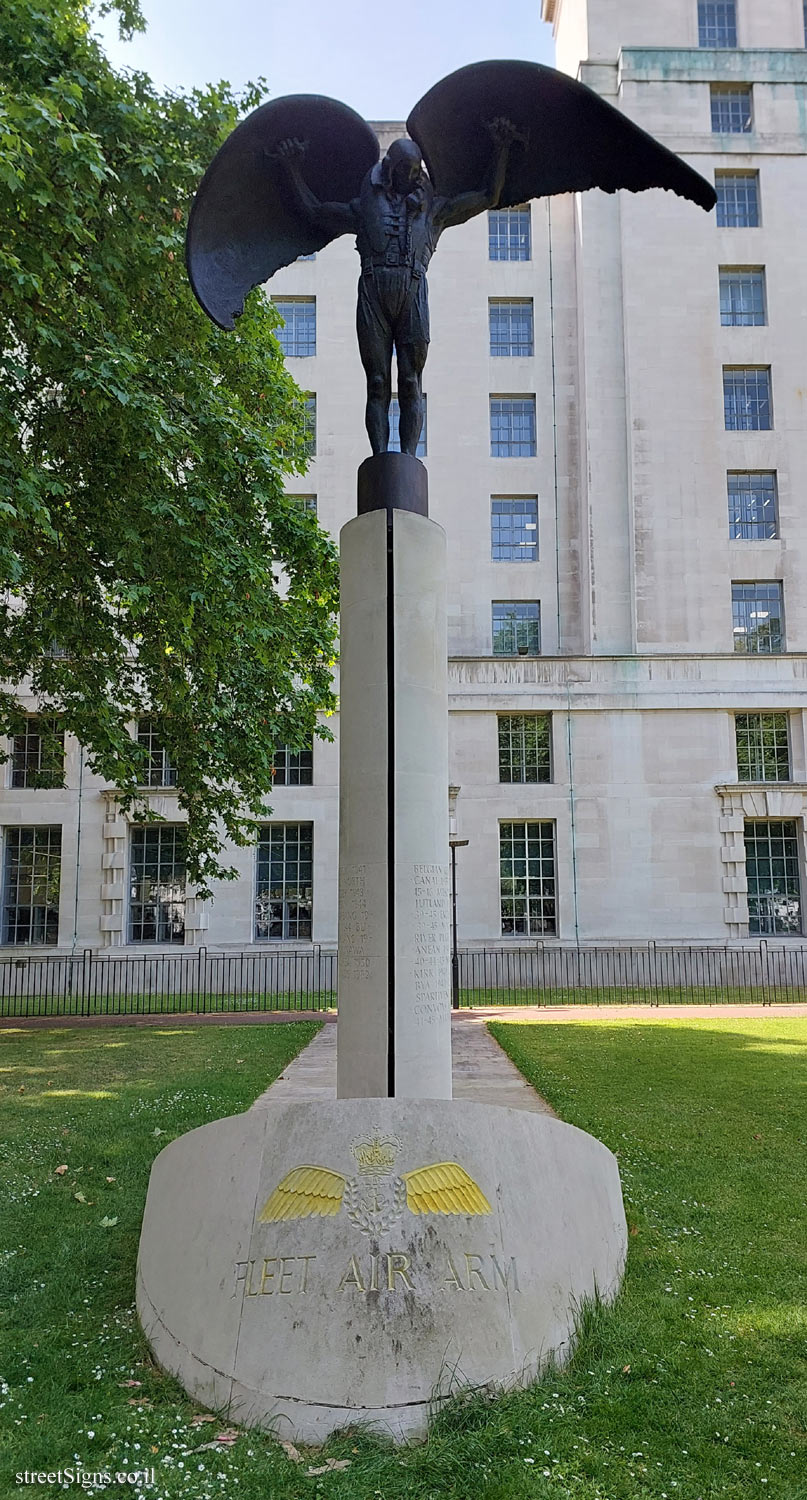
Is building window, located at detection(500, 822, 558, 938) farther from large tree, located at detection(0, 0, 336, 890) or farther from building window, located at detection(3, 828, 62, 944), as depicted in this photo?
large tree, located at detection(0, 0, 336, 890)

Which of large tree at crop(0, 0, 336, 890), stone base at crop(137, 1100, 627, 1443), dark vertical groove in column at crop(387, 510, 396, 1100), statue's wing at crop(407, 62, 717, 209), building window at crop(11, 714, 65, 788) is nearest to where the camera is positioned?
stone base at crop(137, 1100, 627, 1443)

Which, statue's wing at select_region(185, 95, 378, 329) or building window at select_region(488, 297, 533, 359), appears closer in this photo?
statue's wing at select_region(185, 95, 378, 329)

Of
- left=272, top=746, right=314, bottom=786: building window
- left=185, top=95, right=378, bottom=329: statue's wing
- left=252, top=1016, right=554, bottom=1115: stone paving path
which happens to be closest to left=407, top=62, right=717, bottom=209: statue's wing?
left=185, top=95, right=378, bottom=329: statue's wing

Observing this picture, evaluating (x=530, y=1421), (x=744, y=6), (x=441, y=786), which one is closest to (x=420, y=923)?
(x=441, y=786)

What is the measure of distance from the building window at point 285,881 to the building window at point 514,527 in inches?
438

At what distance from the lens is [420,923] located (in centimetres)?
784

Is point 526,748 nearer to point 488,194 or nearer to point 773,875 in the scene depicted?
point 773,875

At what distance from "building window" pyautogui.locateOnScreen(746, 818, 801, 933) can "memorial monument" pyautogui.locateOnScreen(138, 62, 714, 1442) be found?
82.6ft

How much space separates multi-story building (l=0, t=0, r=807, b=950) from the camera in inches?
1233

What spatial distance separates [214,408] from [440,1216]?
1175cm

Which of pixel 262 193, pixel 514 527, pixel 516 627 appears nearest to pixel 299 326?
pixel 514 527

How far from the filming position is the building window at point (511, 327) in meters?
35.4

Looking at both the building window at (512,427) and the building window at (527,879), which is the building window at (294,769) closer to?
the building window at (527,879)

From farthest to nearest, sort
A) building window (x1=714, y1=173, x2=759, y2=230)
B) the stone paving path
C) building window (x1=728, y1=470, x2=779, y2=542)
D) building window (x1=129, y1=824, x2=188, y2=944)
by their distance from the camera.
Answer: building window (x1=714, y1=173, x2=759, y2=230), building window (x1=728, y1=470, x2=779, y2=542), building window (x1=129, y1=824, x2=188, y2=944), the stone paving path
